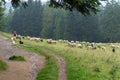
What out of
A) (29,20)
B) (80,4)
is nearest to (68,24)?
(29,20)

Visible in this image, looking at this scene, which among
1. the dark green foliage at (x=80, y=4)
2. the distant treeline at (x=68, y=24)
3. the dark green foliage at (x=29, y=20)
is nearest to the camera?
the dark green foliage at (x=80, y=4)

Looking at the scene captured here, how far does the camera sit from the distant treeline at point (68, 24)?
106675mm

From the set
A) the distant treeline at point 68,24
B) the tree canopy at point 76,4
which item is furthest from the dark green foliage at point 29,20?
the tree canopy at point 76,4

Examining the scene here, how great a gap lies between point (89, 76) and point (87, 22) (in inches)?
3433

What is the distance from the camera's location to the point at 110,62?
30.4 metres

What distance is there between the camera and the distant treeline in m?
107

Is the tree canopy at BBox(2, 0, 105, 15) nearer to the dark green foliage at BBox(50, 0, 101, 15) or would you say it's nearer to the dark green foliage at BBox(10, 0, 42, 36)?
the dark green foliage at BBox(50, 0, 101, 15)

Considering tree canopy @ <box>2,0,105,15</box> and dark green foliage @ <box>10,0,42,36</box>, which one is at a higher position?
dark green foliage @ <box>10,0,42,36</box>

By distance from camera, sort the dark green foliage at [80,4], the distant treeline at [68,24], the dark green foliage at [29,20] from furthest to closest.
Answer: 1. the dark green foliage at [29,20]
2. the distant treeline at [68,24]
3. the dark green foliage at [80,4]

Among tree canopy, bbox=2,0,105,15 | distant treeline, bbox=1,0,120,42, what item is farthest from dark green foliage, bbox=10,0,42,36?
tree canopy, bbox=2,0,105,15

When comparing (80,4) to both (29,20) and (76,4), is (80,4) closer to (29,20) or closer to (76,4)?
(76,4)

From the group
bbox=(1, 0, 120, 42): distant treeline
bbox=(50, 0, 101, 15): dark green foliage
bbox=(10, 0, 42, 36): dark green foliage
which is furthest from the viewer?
bbox=(10, 0, 42, 36): dark green foliage

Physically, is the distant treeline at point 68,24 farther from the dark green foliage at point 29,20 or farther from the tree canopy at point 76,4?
the tree canopy at point 76,4

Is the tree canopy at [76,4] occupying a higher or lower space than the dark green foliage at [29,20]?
lower
